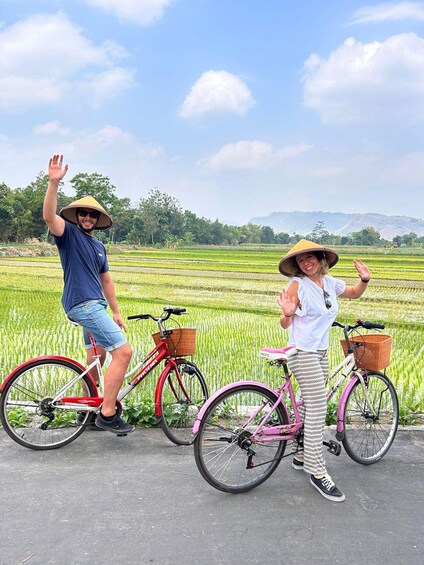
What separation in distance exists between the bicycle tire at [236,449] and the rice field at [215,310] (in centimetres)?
139

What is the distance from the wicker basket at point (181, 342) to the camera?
3273mm

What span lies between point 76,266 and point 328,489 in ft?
6.49

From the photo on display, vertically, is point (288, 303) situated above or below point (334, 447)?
above

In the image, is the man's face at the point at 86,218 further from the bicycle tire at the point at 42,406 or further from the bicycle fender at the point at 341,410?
the bicycle fender at the point at 341,410

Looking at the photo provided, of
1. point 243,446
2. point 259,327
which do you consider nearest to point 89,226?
point 243,446

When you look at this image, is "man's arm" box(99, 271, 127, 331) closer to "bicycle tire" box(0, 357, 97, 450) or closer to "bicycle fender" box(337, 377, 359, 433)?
"bicycle tire" box(0, 357, 97, 450)

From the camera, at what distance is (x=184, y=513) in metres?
2.32

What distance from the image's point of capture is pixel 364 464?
294 centimetres

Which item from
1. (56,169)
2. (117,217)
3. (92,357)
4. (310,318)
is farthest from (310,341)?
(117,217)

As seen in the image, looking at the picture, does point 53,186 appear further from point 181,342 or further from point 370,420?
point 370,420

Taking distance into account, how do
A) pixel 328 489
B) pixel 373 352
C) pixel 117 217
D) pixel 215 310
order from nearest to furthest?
pixel 328 489 → pixel 373 352 → pixel 215 310 → pixel 117 217

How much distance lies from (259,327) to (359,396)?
510 centimetres

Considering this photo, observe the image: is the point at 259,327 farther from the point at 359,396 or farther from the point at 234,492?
the point at 234,492

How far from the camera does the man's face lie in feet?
10.1
